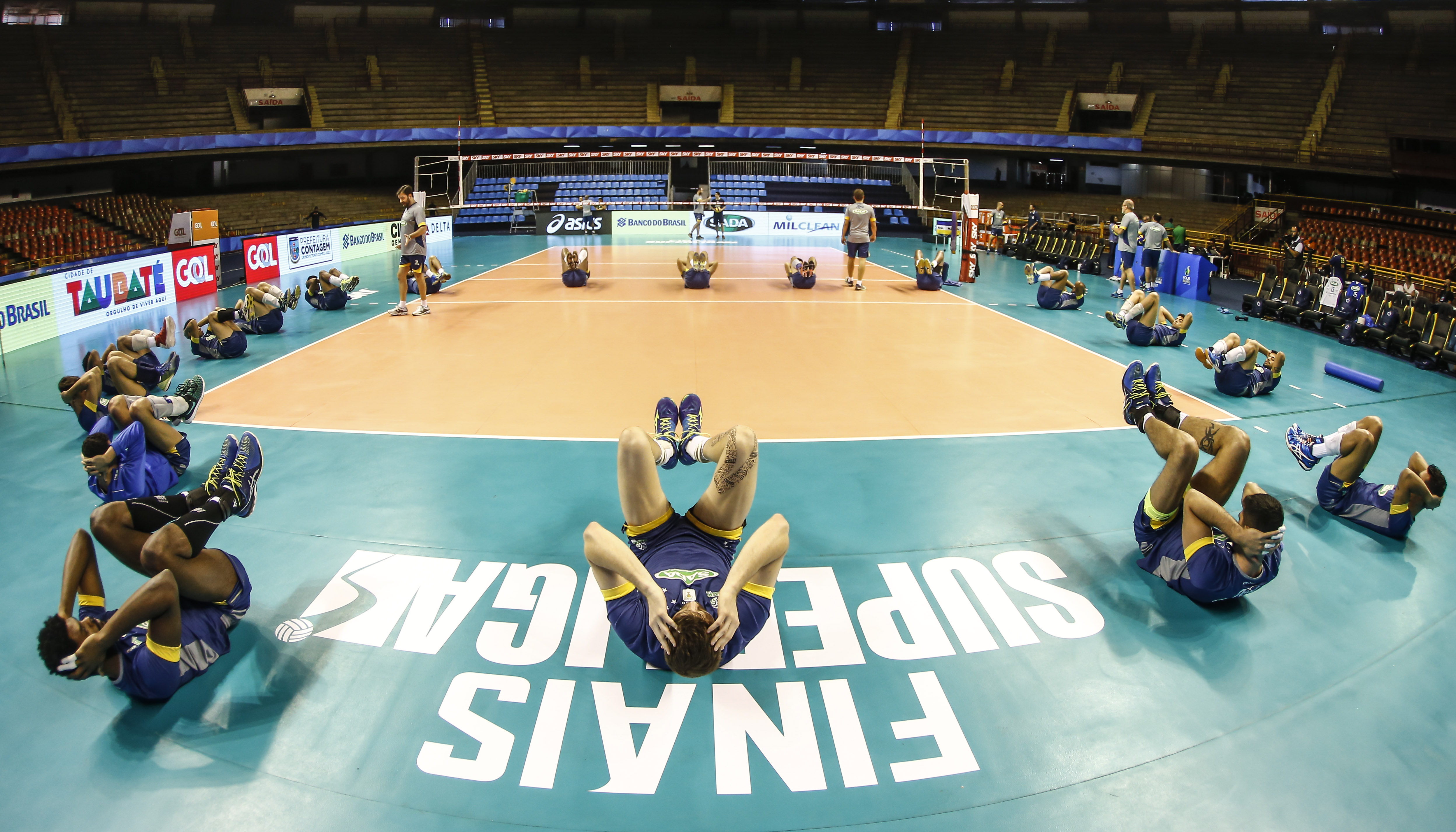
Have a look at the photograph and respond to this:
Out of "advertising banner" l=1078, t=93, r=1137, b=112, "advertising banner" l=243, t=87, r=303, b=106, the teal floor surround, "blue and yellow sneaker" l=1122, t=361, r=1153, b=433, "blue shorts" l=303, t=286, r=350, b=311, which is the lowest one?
the teal floor surround

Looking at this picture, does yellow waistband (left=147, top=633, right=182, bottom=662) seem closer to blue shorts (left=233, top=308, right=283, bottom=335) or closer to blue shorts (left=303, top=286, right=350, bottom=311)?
blue shorts (left=233, top=308, right=283, bottom=335)

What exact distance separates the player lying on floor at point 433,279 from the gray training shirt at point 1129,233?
14.8 m

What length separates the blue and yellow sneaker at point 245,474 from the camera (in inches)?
195

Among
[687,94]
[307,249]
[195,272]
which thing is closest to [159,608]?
[195,272]

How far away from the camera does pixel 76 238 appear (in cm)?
2378

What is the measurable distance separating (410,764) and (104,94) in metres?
38.6

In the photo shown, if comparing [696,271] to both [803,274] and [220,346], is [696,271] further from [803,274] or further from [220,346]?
[220,346]

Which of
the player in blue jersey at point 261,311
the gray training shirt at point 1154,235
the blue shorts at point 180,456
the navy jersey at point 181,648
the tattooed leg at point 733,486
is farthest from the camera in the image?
the gray training shirt at point 1154,235

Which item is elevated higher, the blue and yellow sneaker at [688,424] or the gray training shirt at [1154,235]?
the gray training shirt at [1154,235]

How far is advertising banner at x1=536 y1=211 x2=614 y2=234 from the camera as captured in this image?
29.9 metres

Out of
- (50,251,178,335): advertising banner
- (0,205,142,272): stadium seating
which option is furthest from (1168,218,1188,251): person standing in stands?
(0,205,142,272): stadium seating

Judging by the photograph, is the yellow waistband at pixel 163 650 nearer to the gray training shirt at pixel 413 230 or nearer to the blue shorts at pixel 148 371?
the blue shorts at pixel 148 371

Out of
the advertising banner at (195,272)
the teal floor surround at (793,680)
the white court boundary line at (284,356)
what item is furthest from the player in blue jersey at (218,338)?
the advertising banner at (195,272)

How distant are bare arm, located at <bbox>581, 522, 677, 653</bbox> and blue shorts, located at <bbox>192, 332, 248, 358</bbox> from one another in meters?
9.62
